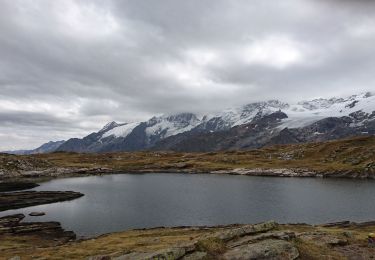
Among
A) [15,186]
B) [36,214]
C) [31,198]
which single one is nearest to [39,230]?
[36,214]

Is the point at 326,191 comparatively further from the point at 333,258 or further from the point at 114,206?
the point at 333,258

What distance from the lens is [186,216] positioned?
95.1m

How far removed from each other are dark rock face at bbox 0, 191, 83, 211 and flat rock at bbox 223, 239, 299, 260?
9695cm

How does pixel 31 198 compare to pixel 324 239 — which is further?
pixel 31 198

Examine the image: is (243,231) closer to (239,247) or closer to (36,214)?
(239,247)

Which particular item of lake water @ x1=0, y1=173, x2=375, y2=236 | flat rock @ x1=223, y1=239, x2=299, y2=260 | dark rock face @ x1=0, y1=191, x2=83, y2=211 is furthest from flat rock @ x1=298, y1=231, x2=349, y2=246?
dark rock face @ x1=0, y1=191, x2=83, y2=211

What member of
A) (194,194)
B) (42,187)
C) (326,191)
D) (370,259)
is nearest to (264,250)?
(370,259)

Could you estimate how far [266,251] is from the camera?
3444cm

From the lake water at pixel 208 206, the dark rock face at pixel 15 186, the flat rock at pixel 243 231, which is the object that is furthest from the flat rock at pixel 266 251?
the dark rock face at pixel 15 186

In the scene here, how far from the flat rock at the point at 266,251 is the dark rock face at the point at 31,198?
96.9 metres

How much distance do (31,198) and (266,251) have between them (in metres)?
110

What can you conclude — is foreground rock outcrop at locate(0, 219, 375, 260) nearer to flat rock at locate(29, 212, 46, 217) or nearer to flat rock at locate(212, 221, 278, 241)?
flat rock at locate(212, 221, 278, 241)

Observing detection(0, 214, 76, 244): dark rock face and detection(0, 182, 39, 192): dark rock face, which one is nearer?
detection(0, 214, 76, 244): dark rock face

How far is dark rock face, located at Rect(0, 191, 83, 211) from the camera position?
386 ft
